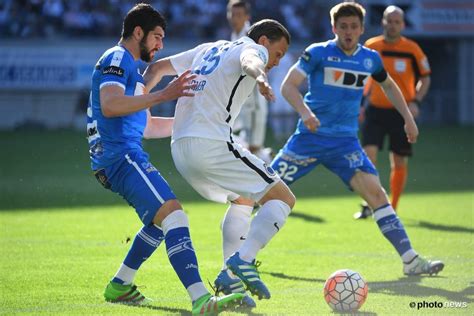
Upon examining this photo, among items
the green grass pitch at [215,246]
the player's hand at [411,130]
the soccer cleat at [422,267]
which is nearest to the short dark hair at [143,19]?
the green grass pitch at [215,246]

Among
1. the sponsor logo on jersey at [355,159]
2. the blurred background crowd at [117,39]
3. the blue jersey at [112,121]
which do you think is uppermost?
the blue jersey at [112,121]

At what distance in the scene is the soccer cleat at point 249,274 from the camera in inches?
253

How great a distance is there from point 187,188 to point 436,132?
13887 mm

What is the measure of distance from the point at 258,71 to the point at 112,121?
1.14 metres

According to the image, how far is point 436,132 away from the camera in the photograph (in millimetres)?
27531

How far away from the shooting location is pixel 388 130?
12.1 metres

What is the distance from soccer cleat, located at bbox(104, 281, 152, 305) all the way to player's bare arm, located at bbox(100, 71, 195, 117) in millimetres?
1353

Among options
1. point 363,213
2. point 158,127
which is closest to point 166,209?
point 158,127

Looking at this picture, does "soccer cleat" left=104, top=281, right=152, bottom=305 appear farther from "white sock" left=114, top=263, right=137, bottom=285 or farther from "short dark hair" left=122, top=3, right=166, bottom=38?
"short dark hair" left=122, top=3, right=166, bottom=38

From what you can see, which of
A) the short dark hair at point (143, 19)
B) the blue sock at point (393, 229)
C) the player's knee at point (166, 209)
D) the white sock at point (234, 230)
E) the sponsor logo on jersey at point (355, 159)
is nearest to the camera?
the player's knee at point (166, 209)

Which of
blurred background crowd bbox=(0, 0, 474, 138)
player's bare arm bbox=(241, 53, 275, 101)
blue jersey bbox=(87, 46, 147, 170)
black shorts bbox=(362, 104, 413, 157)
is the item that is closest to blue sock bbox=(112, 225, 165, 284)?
blue jersey bbox=(87, 46, 147, 170)

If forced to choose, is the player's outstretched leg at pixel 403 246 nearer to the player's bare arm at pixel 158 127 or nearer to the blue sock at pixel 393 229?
the blue sock at pixel 393 229

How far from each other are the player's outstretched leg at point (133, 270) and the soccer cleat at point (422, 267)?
2.46 meters

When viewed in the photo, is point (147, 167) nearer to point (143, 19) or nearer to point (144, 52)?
point (144, 52)
